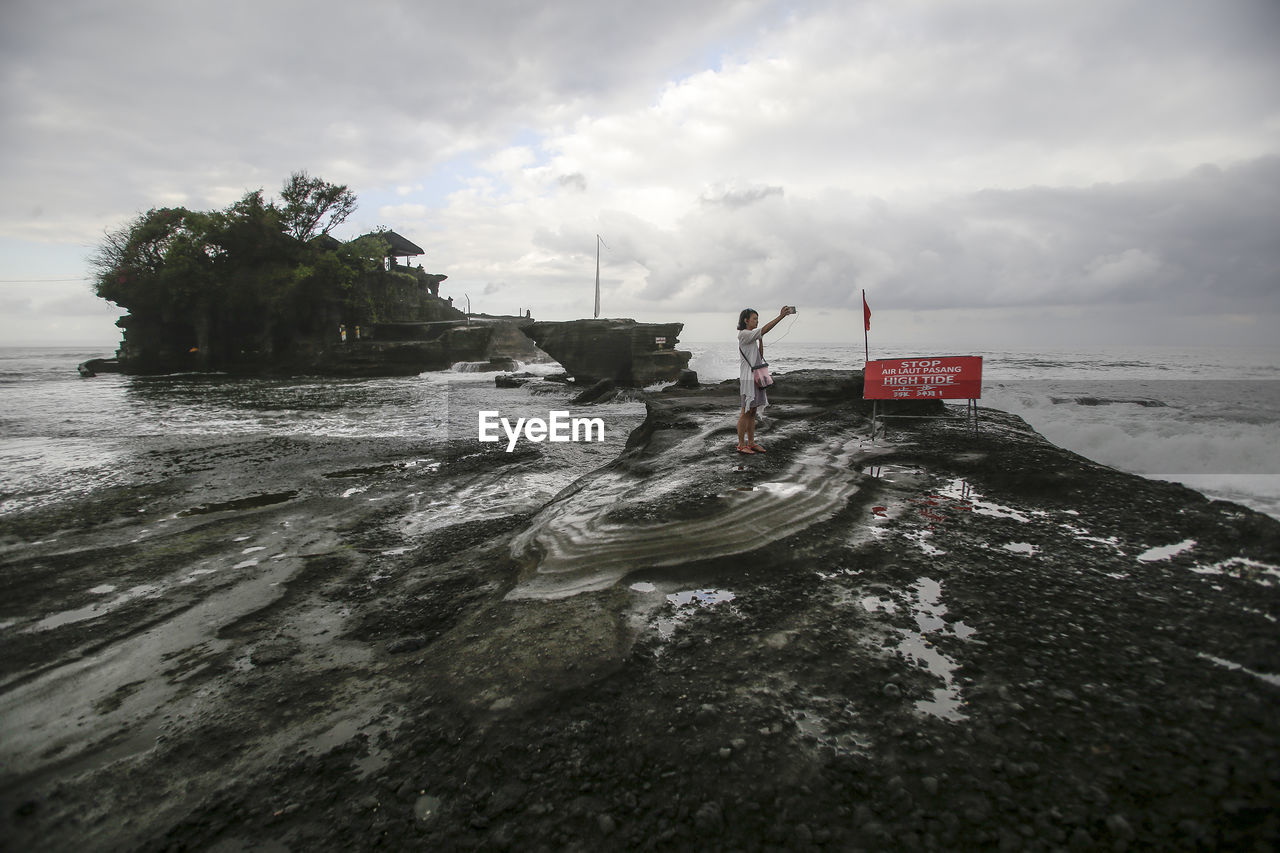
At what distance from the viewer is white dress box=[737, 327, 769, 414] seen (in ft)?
24.4

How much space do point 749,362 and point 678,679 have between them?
5.19 meters

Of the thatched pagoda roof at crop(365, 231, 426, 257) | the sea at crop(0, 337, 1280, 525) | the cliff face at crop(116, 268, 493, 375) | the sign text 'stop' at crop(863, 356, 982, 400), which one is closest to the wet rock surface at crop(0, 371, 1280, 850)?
the sign text 'stop' at crop(863, 356, 982, 400)

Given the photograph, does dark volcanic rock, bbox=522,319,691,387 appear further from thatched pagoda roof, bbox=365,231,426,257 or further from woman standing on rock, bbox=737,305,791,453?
thatched pagoda roof, bbox=365,231,426,257

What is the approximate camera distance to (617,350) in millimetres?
29875

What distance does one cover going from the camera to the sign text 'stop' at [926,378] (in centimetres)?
827

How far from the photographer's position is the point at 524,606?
402cm

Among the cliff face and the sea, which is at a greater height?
the cliff face

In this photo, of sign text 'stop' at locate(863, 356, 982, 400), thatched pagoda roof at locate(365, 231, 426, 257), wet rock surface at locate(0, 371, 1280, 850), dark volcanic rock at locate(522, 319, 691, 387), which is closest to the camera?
wet rock surface at locate(0, 371, 1280, 850)

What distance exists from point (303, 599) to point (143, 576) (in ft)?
6.25

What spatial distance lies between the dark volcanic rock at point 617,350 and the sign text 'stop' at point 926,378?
19537 mm

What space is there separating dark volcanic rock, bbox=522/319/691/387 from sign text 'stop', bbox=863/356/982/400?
19537 mm

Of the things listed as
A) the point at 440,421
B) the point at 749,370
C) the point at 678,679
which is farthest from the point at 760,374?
the point at 440,421

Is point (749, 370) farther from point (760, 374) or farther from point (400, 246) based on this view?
point (400, 246)

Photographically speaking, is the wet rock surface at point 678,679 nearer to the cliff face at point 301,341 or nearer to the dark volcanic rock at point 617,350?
the dark volcanic rock at point 617,350
